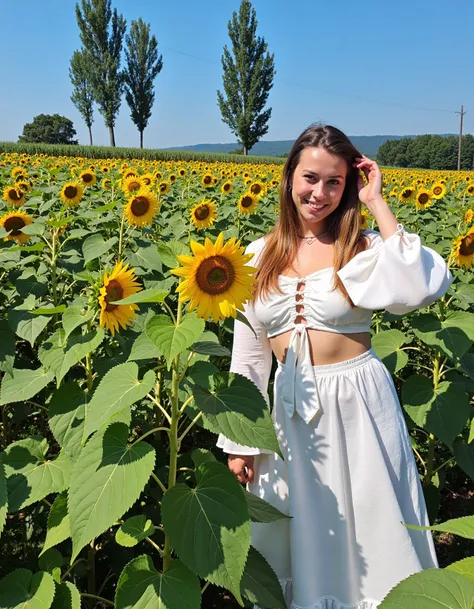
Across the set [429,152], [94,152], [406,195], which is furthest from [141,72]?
[406,195]

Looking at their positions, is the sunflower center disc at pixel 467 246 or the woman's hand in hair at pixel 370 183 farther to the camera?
the sunflower center disc at pixel 467 246

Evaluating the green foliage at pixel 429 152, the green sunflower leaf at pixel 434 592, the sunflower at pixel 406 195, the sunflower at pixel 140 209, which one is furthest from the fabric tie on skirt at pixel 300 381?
the green foliage at pixel 429 152

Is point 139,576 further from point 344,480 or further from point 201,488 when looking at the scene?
point 344,480

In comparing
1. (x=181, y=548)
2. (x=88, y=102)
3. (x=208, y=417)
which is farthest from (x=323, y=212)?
(x=88, y=102)

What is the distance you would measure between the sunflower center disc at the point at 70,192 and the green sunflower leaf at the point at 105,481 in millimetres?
3377

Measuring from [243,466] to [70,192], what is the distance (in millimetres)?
3179

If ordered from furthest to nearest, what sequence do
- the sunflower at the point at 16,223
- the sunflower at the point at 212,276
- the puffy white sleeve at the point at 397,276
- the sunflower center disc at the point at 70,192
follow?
the sunflower center disc at the point at 70,192
the sunflower at the point at 16,223
the puffy white sleeve at the point at 397,276
the sunflower at the point at 212,276

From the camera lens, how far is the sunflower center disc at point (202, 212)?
14.0ft

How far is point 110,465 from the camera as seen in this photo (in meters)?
1.33

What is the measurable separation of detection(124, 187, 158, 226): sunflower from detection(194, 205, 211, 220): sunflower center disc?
2.42 ft

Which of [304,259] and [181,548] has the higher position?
[304,259]

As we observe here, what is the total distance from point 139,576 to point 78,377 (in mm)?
1346

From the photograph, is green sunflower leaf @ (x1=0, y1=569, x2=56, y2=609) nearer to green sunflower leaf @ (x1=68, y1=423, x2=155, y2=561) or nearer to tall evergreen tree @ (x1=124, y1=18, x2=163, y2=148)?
green sunflower leaf @ (x1=68, y1=423, x2=155, y2=561)

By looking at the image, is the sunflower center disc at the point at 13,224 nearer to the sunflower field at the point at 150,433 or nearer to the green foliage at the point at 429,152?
the sunflower field at the point at 150,433
